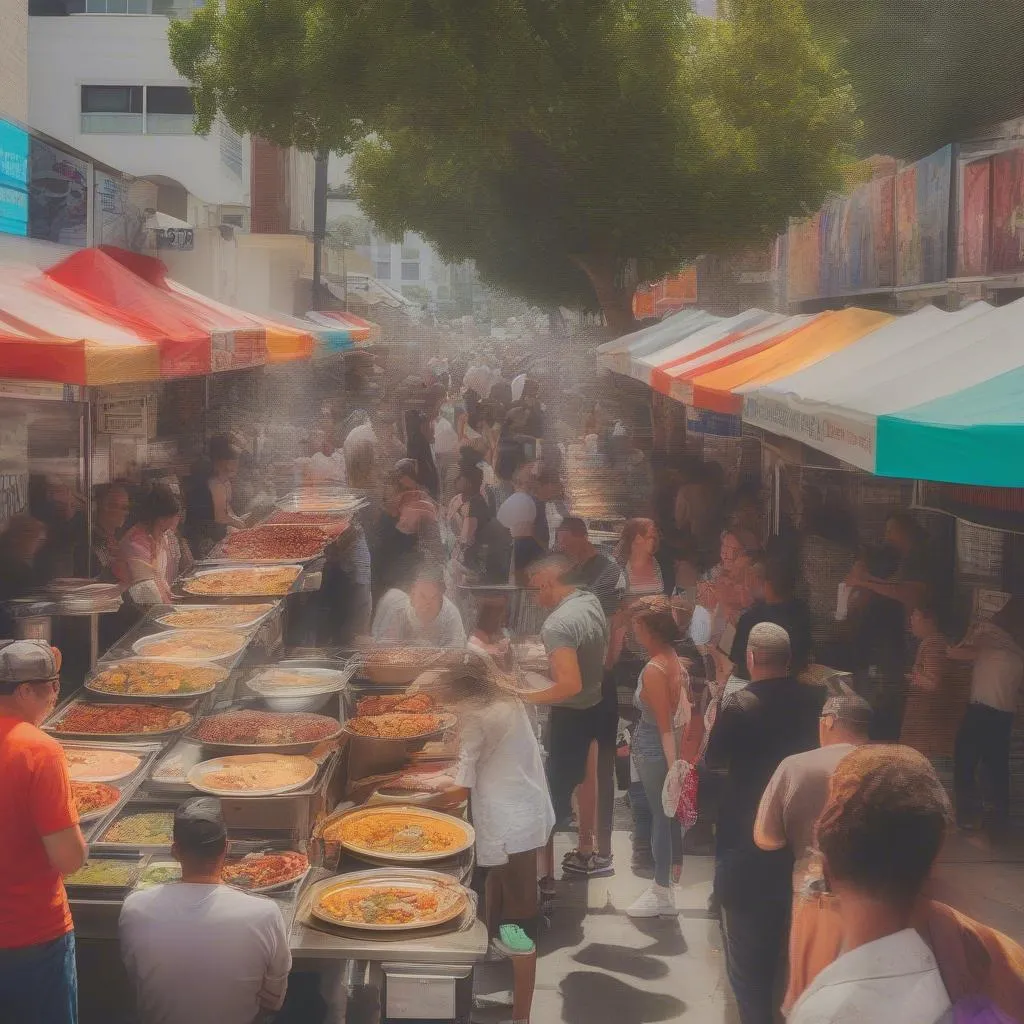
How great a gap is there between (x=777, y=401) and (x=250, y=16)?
37.4 feet

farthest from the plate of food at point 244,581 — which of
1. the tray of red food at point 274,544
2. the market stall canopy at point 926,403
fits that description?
the market stall canopy at point 926,403

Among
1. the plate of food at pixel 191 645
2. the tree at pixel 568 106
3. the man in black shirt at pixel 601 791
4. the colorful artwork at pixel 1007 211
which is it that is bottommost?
the man in black shirt at pixel 601 791

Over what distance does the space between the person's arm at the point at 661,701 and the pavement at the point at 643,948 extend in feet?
3.18

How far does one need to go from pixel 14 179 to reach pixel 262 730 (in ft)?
15.4

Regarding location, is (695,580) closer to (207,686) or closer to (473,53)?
(207,686)

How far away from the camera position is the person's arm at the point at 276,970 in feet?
15.1

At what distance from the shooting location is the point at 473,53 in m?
16.8

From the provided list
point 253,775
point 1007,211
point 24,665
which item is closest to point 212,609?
point 253,775

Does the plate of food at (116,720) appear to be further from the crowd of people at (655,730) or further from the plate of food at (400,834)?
the crowd of people at (655,730)

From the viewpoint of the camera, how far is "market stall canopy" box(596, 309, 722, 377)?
1524 cm

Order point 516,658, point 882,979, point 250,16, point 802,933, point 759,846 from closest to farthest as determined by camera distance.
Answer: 1. point 882,979
2. point 802,933
3. point 759,846
4. point 516,658
5. point 250,16

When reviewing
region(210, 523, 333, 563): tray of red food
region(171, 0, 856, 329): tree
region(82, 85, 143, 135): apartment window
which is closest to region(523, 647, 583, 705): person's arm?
region(210, 523, 333, 563): tray of red food

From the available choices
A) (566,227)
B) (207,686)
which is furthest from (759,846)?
(566,227)

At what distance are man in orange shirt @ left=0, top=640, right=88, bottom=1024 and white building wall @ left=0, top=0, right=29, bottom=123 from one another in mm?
7338
